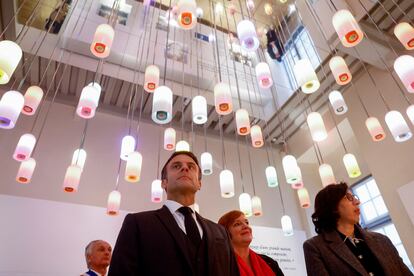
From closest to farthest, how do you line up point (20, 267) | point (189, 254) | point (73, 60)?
point (189, 254), point (20, 267), point (73, 60)

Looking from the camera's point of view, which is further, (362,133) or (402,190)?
(362,133)

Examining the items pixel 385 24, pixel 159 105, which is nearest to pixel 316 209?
pixel 159 105

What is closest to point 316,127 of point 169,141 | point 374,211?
point 169,141

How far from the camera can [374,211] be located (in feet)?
18.0

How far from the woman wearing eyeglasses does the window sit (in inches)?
165

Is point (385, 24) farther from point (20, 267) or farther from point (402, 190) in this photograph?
point (20, 267)

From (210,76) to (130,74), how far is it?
1.15m

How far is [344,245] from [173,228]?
852 millimetres

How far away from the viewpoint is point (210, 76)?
15.2 feet

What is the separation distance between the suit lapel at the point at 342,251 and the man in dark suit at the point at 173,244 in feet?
1.72

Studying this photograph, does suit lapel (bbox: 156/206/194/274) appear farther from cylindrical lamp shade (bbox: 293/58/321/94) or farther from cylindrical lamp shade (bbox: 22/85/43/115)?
cylindrical lamp shade (bbox: 22/85/43/115)

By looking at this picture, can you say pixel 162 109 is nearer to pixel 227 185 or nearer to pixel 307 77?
pixel 307 77

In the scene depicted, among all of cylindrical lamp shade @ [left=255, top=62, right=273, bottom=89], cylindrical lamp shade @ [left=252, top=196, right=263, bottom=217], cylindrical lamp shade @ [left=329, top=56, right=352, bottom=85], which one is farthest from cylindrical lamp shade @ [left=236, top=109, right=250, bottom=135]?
cylindrical lamp shade @ [left=252, top=196, right=263, bottom=217]

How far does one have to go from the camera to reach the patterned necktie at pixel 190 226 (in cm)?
108
